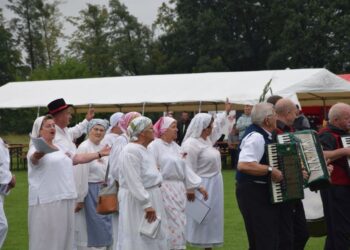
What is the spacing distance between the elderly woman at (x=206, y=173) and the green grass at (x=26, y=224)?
0.38 m

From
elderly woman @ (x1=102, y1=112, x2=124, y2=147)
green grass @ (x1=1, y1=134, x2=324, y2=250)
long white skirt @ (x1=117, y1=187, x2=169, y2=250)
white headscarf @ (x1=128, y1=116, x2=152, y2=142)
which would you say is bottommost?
green grass @ (x1=1, y1=134, x2=324, y2=250)

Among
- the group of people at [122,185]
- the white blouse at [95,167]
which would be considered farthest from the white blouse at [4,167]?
the white blouse at [95,167]

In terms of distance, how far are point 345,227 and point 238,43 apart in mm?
45737

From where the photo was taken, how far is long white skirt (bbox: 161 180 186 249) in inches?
328

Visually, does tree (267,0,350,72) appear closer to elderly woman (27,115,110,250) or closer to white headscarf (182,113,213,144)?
white headscarf (182,113,213,144)

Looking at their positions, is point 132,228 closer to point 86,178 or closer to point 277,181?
point 277,181

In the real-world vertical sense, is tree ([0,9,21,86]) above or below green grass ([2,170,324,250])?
above

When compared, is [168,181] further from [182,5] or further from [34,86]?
[182,5]

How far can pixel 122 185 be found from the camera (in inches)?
288

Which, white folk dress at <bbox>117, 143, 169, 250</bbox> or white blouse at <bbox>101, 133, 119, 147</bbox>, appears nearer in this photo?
white folk dress at <bbox>117, 143, 169, 250</bbox>

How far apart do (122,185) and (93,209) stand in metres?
2.28

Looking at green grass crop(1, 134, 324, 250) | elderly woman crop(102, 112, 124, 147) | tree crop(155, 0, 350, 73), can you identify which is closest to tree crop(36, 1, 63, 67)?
tree crop(155, 0, 350, 73)

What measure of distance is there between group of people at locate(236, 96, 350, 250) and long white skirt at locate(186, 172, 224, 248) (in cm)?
204

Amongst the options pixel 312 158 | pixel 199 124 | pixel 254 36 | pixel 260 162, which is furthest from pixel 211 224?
pixel 254 36
